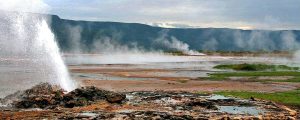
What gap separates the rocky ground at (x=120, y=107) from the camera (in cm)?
2317

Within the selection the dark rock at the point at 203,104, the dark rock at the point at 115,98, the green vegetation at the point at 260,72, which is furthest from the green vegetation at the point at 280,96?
the green vegetation at the point at 260,72

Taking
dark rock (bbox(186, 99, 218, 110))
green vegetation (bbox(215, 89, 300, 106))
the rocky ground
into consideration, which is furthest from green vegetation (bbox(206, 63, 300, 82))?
dark rock (bbox(186, 99, 218, 110))

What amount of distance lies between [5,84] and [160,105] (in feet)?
60.0

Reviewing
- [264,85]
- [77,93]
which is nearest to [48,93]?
[77,93]

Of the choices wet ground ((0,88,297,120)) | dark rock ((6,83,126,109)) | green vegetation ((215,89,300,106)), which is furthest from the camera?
green vegetation ((215,89,300,106))

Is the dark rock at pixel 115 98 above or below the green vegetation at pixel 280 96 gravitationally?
above

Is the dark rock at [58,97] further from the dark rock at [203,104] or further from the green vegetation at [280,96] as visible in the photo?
the green vegetation at [280,96]

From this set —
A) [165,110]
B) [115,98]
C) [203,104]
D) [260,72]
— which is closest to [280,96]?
[203,104]

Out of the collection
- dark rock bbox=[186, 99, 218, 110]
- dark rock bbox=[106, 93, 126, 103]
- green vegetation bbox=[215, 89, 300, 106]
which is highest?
dark rock bbox=[106, 93, 126, 103]

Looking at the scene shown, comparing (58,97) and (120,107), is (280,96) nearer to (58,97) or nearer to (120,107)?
(120,107)

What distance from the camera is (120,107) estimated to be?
26078 millimetres

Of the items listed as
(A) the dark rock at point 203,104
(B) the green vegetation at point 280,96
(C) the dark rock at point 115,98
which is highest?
(C) the dark rock at point 115,98

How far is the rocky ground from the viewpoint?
76.0ft

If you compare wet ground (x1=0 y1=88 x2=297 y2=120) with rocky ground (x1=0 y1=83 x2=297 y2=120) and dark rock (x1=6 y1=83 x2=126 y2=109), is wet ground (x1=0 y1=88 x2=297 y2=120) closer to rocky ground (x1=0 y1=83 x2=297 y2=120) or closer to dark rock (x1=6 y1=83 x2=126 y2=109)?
rocky ground (x1=0 y1=83 x2=297 y2=120)
